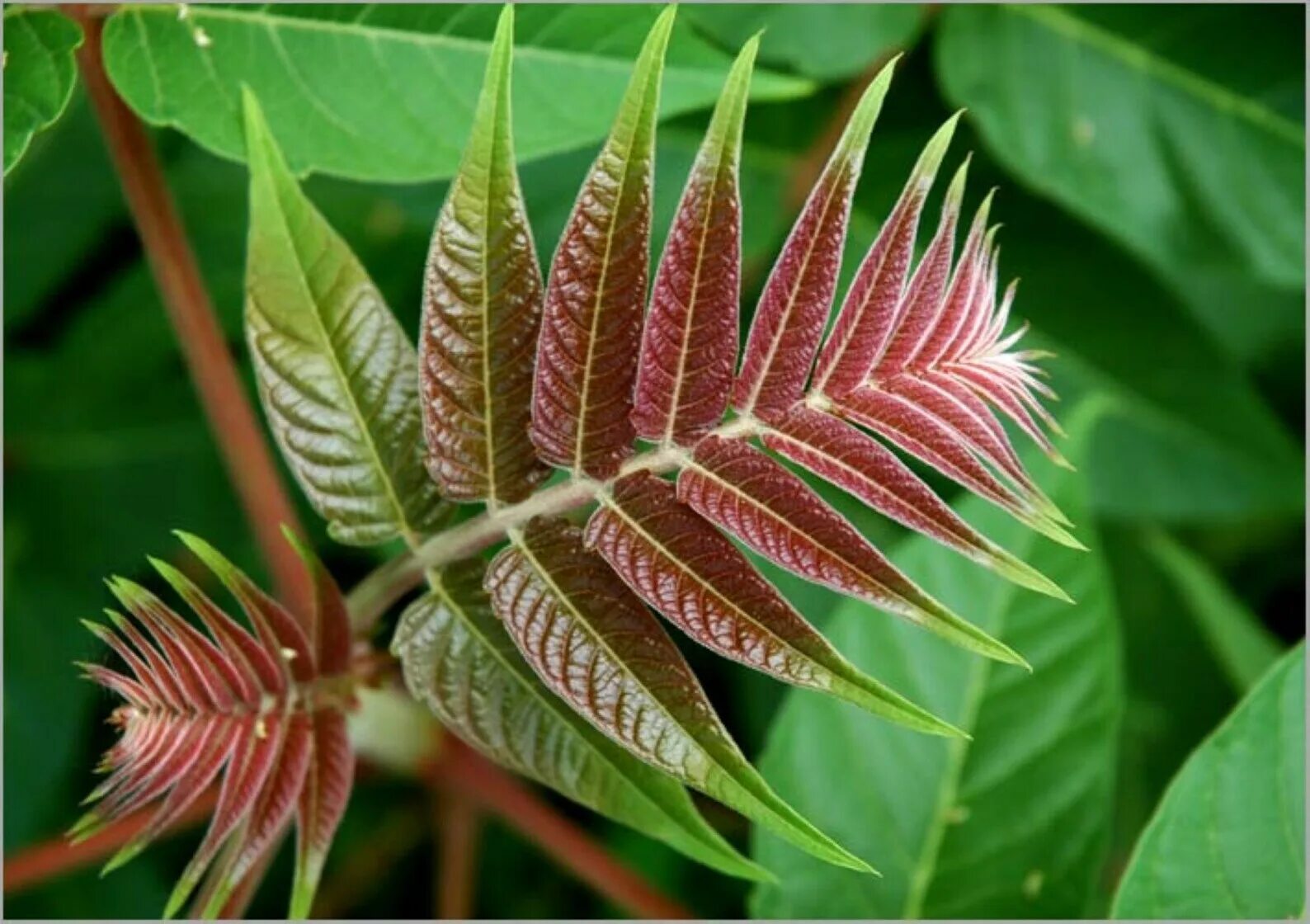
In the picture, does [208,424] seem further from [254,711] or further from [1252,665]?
[1252,665]

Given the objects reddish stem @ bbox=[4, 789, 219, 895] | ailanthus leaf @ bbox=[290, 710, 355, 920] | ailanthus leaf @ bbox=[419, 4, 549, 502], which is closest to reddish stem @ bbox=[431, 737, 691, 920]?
reddish stem @ bbox=[4, 789, 219, 895]

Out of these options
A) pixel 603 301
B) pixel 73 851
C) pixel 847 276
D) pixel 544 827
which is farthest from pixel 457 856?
pixel 603 301

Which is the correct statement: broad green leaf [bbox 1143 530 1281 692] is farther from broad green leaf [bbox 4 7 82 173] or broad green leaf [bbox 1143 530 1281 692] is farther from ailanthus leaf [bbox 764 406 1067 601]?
broad green leaf [bbox 4 7 82 173]

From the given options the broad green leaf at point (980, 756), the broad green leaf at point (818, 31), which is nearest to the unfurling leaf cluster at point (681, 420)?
the broad green leaf at point (980, 756)

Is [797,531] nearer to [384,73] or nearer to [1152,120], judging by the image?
[384,73]

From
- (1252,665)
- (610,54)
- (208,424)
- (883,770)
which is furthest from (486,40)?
(1252,665)

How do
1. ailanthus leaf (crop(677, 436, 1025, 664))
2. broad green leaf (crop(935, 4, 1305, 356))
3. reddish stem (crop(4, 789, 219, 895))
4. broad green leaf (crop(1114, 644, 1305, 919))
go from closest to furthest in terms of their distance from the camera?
ailanthus leaf (crop(677, 436, 1025, 664)) → broad green leaf (crop(1114, 644, 1305, 919)) → reddish stem (crop(4, 789, 219, 895)) → broad green leaf (crop(935, 4, 1305, 356))
